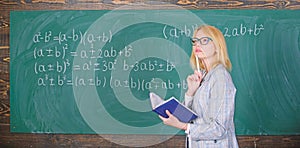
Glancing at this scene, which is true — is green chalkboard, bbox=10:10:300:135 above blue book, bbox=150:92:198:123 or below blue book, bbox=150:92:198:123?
above

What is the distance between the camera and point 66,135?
11.8ft

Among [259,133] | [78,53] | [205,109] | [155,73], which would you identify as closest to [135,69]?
[155,73]

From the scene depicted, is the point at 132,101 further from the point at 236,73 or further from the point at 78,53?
the point at 236,73

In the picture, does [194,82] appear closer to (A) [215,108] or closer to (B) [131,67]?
(A) [215,108]

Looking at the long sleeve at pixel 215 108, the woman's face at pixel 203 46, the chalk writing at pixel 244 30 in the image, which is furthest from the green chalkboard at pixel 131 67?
the long sleeve at pixel 215 108

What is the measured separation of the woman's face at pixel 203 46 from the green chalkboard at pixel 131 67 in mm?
1141

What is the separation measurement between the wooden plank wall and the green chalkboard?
0.05 m

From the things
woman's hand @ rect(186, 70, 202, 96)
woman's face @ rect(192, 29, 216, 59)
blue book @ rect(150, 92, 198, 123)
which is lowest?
blue book @ rect(150, 92, 198, 123)

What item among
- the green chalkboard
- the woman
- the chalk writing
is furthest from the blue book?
the chalk writing

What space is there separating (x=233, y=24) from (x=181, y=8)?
1.34 feet

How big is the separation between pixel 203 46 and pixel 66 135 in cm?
166

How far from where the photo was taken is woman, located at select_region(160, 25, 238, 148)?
7.12 ft

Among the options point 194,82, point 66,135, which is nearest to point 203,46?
point 194,82

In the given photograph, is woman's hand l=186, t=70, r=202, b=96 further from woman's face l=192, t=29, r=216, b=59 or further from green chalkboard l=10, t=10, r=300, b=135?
green chalkboard l=10, t=10, r=300, b=135
